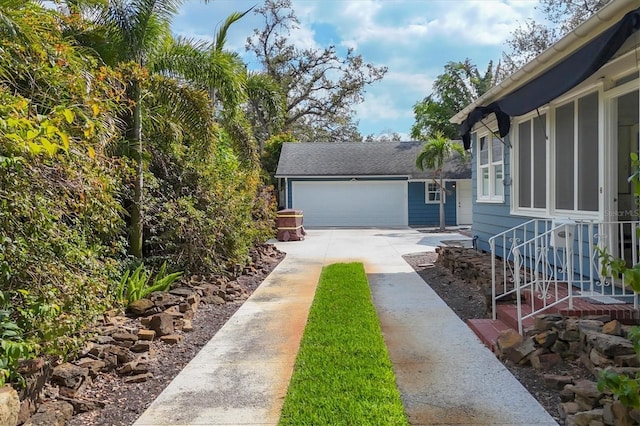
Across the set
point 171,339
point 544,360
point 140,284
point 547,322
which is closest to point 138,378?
point 171,339

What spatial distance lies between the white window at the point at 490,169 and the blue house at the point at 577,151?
0.70 m

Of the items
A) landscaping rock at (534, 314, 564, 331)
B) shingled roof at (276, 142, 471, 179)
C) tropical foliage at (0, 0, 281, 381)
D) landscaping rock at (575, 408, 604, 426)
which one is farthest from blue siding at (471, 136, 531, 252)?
shingled roof at (276, 142, 471, 179)

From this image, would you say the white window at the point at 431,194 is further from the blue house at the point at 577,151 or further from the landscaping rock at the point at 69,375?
the landscaping rock at the point at 69,375

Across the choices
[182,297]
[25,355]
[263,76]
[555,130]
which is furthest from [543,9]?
[25,355]

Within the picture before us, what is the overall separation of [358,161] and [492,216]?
13.6 meters

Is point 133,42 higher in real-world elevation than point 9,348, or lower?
higher

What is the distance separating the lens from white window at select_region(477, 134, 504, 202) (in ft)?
27.3

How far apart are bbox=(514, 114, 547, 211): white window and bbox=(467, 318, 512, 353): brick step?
235 cm

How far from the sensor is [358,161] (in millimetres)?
22031

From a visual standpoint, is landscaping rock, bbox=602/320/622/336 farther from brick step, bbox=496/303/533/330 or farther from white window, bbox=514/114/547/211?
white window, bbox=514/114/547/211

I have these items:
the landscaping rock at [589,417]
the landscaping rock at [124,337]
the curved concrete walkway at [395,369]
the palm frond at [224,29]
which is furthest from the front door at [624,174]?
the palm frond at [224,29]

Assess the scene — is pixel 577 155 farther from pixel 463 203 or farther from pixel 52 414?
pixel 463 203

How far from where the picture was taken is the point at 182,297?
6016 millimetres

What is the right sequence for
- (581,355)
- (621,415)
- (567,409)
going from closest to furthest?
(621,415)
(567,409)
(581,355)
